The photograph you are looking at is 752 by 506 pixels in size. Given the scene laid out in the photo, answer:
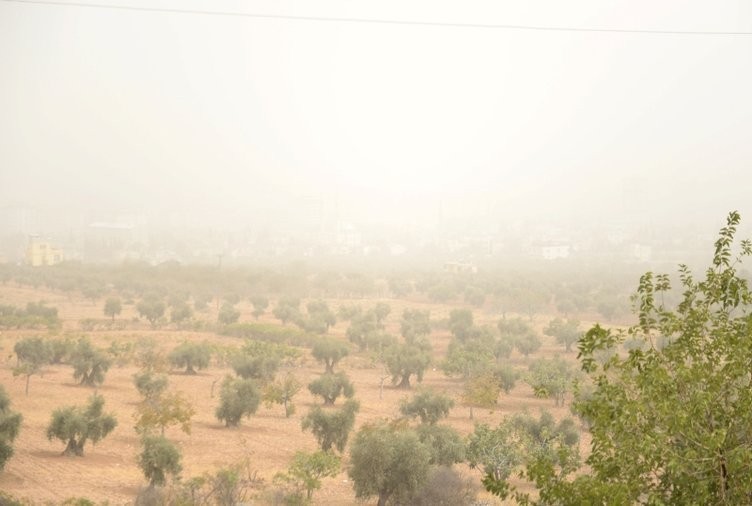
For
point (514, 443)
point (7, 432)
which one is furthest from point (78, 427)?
point (514, 443)

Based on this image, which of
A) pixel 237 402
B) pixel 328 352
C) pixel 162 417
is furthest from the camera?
pixel 328 352

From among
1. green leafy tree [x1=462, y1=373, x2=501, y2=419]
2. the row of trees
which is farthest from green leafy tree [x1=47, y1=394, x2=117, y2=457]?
the row of trees

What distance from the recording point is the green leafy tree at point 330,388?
36594 millimetres

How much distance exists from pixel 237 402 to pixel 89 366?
38.4 ft

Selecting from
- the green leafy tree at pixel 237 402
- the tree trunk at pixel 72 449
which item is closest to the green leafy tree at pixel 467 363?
the green leafy tree at pixel 237 402

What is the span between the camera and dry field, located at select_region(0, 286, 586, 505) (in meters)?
21.9

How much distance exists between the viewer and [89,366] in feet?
126

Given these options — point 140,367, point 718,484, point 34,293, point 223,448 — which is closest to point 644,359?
point 718,484

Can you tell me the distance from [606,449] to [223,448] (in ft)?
69.7

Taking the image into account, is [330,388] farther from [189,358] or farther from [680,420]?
[680,420]

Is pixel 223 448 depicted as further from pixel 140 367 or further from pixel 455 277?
pixel 455 277

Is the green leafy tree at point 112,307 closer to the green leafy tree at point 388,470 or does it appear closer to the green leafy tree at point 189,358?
the green leafy tree at point 189,358

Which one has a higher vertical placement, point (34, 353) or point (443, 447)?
point (34, 353)

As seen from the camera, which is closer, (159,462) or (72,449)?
(159,462)
